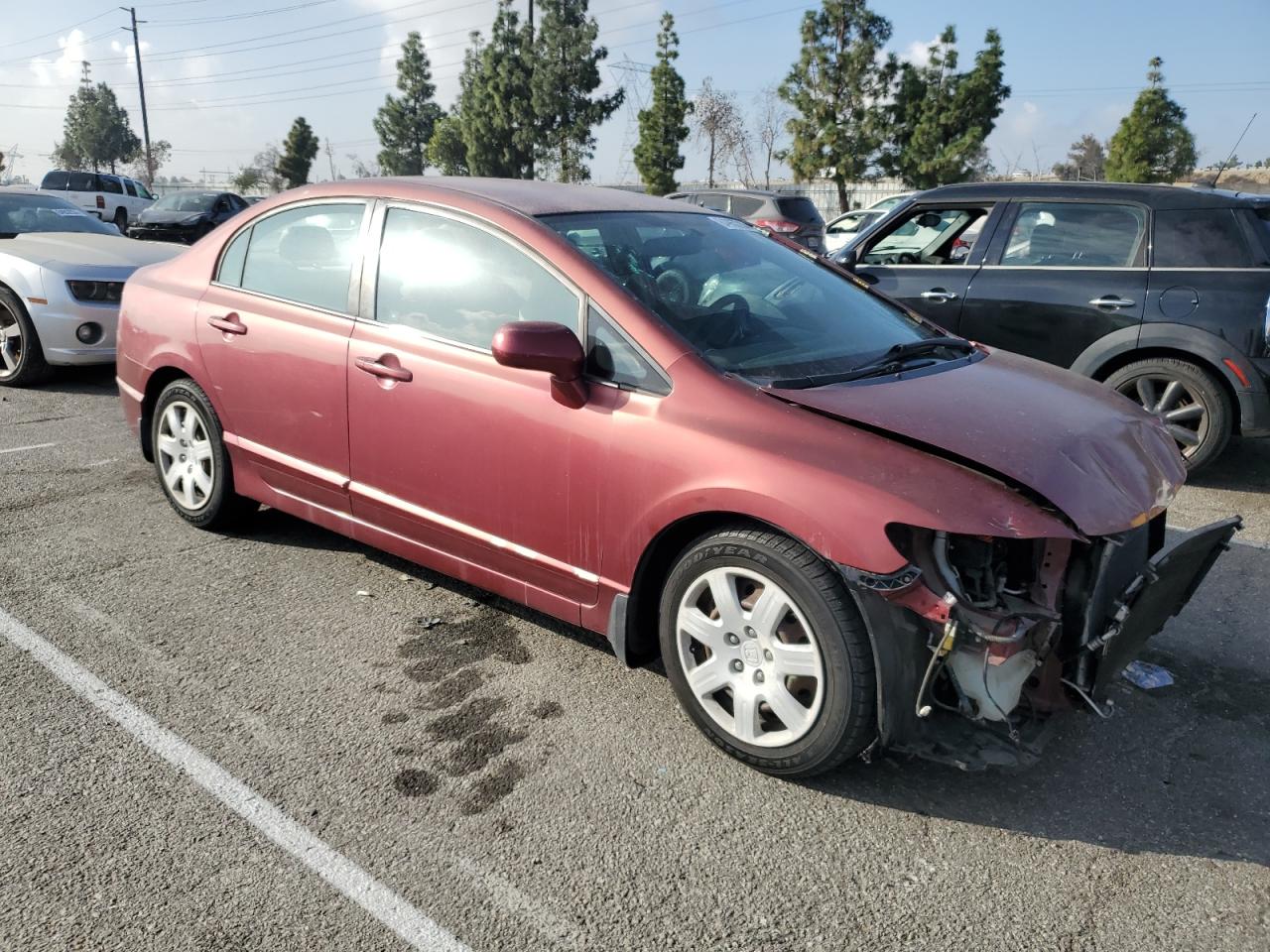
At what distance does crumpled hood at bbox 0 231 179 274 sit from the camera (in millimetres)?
7609

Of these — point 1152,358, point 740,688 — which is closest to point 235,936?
point 740,688

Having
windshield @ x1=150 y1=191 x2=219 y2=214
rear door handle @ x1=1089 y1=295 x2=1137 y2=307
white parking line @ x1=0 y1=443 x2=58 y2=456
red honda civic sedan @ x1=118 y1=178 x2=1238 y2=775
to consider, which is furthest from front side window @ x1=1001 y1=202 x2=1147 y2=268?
windshield @ x1=150 y1=191 x2=219 y2=214

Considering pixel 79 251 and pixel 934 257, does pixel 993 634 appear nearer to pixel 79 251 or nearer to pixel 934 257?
pixel 934 257

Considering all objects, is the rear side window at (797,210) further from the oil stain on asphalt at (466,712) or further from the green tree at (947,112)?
the green tree at (947,112)

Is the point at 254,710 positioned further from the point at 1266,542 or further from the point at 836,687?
the point at 1266,542

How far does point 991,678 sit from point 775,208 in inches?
553

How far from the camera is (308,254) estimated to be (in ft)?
13.3

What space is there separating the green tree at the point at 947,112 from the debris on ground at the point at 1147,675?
31.8 meters

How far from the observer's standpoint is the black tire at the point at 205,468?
4.38 m

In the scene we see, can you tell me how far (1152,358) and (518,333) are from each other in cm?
456

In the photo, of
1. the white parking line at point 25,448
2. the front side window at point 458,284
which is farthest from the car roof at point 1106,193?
the white parking line at point 25,448

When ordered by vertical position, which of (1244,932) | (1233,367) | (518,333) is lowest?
(1244,932)

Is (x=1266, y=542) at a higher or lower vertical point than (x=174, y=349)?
lower

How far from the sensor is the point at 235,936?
221 cm
